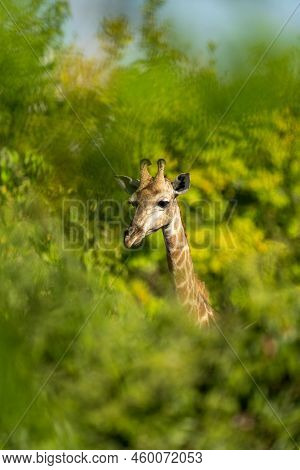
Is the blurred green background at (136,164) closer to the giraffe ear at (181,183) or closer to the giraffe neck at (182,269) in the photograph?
the giraffe neck at (182,269)

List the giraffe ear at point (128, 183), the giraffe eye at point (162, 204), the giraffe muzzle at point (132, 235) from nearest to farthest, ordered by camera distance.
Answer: the giraffe muzzle at point (132, 235), the giraffe eye at point (162, 204), the giraffe ear at point (128, 183)

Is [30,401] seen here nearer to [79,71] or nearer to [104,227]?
[104,227]

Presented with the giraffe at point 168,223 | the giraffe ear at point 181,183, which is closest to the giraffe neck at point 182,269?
the giraffe at point 168,223

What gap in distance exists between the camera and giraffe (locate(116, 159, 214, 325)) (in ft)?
14.6

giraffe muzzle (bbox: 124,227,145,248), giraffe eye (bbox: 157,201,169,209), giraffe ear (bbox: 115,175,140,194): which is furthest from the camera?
giraffe ear (bbox: 115,175,140,194)

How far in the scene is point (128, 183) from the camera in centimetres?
Result: 468

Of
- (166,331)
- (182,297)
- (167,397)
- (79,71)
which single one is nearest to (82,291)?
(182,297)

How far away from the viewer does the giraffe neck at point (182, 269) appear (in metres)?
4.66

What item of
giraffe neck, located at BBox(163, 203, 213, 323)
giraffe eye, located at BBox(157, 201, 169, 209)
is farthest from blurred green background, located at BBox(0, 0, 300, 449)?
giraffe eye, located at BBox(157, 201, 169, 209)

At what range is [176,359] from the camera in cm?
322

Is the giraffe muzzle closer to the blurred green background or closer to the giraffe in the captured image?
the giraffe

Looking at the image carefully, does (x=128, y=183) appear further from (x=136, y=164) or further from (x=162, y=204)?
(x=136, y=164)

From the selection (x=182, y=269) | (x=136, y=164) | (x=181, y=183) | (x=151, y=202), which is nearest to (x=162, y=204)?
(x=151, y=202)

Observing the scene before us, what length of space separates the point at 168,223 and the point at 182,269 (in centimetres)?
35
